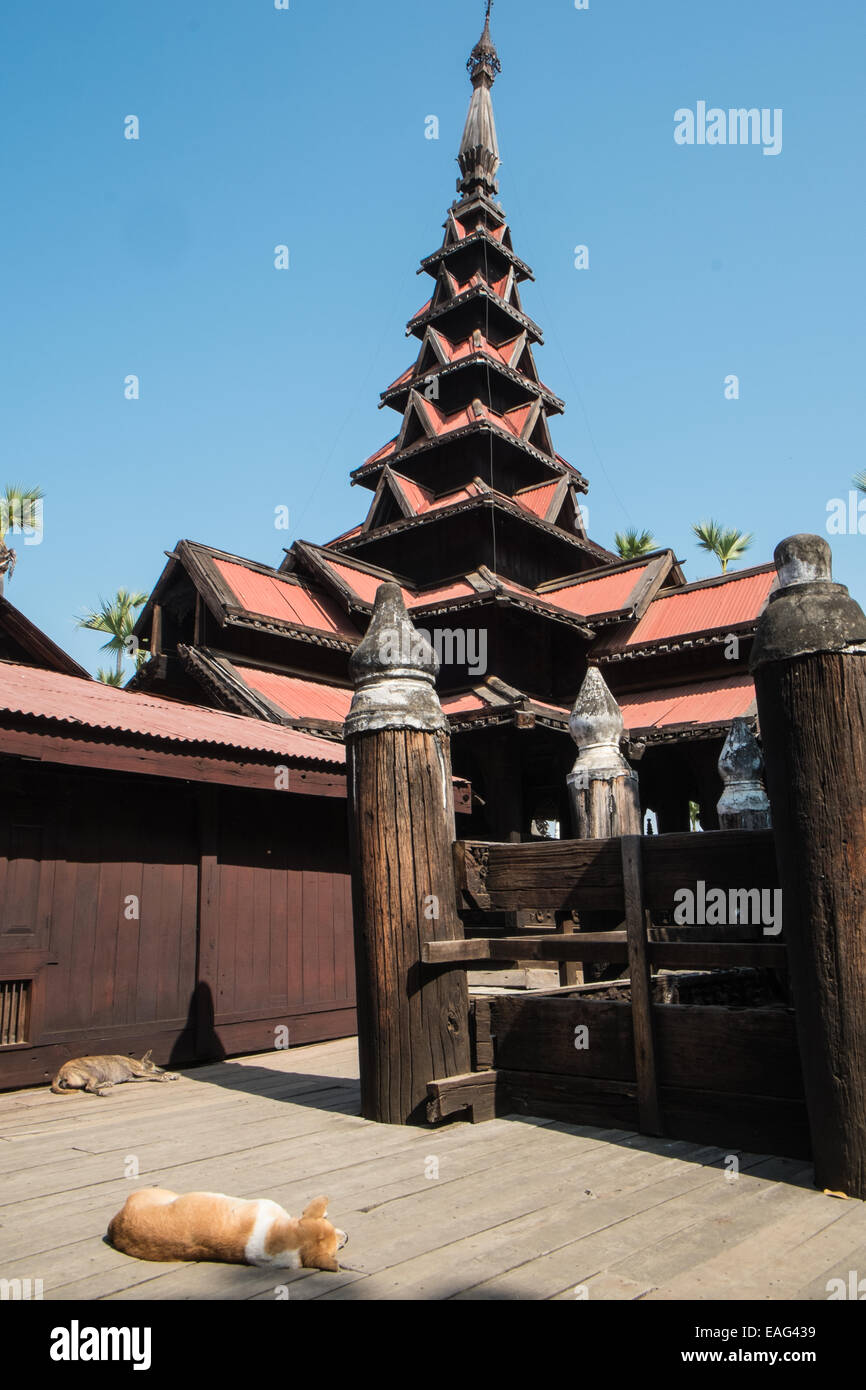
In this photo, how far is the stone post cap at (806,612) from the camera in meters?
3.36

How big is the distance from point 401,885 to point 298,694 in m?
10.4

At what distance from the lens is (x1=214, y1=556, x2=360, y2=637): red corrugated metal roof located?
15.8 m

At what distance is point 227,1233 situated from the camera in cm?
260

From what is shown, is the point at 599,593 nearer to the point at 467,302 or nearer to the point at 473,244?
the point at 467,302

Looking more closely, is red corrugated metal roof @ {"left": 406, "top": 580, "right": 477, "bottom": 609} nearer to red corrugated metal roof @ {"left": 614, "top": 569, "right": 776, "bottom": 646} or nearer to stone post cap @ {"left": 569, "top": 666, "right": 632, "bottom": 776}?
red corrugated metal roof @ {"left": 614, "top": 569, "right": 776, "bottom": 646}

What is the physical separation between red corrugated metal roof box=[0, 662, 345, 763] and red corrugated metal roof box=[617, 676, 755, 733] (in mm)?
7413

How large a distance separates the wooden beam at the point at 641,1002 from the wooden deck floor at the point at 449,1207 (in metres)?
0.15

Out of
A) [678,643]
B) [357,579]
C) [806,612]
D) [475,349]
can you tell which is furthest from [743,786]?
[475,349]

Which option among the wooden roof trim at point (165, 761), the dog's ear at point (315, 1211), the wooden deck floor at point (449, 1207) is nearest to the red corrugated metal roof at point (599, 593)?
the wooden roof trim at point (165, 761)

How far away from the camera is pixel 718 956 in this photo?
3709 mm

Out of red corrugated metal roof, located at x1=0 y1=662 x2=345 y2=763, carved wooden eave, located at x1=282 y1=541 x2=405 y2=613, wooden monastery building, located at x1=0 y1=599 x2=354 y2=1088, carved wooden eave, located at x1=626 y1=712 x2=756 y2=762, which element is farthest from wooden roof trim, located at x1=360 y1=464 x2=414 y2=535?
wooden monastery building, located at x1=0 y1=599 x2=354 y2=1088

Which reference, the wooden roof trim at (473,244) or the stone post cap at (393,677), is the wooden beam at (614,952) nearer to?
the stone post cap at (393,677)
